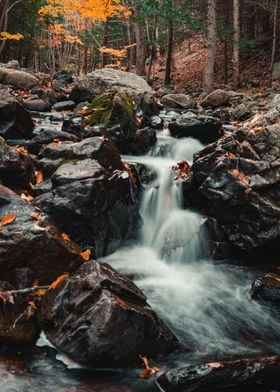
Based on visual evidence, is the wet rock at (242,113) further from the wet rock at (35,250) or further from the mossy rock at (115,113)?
the wet rock at (35,250)

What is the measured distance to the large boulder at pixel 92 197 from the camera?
6047 mm

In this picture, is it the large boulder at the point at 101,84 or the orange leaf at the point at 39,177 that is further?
the large boulder at the point at 101,84

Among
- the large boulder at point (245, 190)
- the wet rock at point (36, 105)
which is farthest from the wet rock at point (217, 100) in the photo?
the large boulder at point (245, 190)

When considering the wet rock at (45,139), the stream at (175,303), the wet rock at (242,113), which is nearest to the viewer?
the stream at (175,303)

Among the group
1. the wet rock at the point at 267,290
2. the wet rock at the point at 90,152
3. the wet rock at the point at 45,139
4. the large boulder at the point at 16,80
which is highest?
the large boulder at the point at 16,80

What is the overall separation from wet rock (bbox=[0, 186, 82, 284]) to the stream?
39.3 inches

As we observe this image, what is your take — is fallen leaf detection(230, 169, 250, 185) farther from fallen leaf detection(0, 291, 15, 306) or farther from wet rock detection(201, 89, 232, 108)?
wet rock detection(201, 89, 232, 108)

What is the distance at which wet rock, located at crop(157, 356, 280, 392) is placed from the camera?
3.60m

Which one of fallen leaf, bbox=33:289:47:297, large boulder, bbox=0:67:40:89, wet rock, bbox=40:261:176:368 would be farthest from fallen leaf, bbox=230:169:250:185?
large boulder, bbox=0:67:40:89

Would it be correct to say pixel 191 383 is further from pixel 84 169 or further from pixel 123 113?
pixel 123 113

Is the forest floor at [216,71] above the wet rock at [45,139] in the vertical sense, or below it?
above

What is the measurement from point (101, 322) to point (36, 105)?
11238 mm

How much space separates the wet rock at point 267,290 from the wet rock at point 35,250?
2366mm

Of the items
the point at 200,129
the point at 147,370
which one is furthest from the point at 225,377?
the point at 200,129
